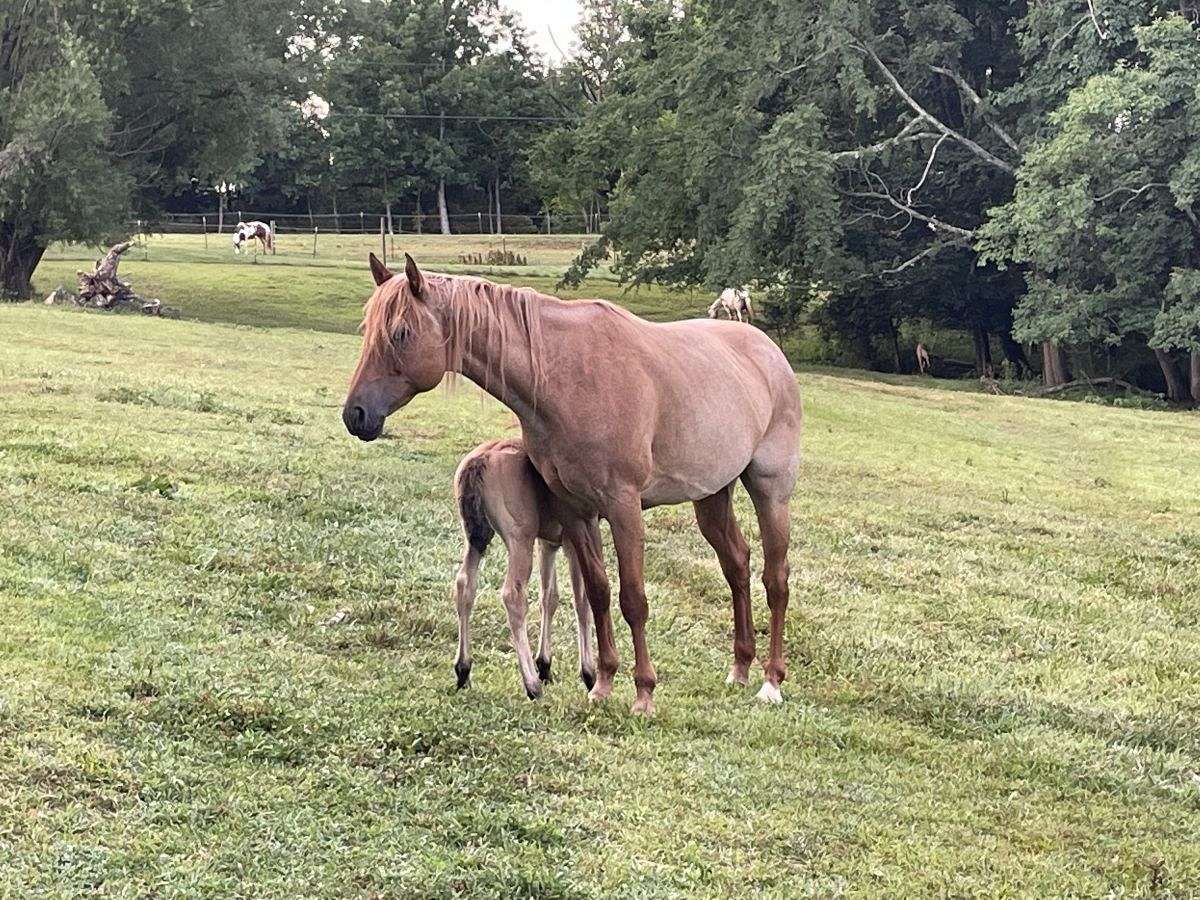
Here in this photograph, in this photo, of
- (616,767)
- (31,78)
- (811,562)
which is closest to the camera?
(616,767)

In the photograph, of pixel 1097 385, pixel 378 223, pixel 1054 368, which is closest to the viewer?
pixel 1097 385

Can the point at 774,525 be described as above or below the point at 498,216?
below

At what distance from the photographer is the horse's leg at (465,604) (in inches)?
225

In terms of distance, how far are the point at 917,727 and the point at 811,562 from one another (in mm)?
3738

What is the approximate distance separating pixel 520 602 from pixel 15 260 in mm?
28445

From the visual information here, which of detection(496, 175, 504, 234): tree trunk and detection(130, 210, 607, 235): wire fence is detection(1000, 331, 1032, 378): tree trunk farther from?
detection(496, 175, 504, 234): tree trunk

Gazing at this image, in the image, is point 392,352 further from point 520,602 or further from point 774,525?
point 774,525

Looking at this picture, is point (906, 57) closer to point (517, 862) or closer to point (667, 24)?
point (667, 24)

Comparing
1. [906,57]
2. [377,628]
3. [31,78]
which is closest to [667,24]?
[906,57]

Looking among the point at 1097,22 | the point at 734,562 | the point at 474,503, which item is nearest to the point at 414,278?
the point at 474,503

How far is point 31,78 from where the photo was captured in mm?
27594

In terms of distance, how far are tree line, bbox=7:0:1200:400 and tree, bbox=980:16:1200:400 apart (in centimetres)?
6

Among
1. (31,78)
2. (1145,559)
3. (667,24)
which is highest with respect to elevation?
(667,24)

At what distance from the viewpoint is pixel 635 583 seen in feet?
19.0
